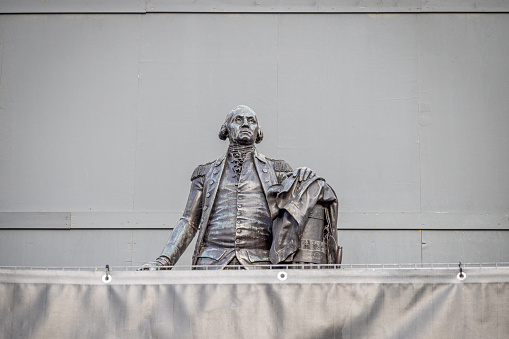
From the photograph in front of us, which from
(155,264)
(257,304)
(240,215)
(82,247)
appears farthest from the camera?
(82,247)

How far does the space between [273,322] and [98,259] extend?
5.54 m

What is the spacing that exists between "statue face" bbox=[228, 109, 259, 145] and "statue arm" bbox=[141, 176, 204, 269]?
1.47 ft

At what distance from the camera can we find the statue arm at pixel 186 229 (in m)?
7.09

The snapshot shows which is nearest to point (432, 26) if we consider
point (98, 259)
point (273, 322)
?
point (98, 259)

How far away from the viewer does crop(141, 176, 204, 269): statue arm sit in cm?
709

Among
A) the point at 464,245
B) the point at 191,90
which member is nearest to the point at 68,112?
the point at 191,90

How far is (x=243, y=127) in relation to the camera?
24.1ft

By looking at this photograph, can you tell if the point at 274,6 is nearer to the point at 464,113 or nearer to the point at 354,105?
the point at 354,105

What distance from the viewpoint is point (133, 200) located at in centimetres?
1031

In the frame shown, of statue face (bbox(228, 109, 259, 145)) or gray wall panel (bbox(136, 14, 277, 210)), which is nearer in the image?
statue face (bbox(228, 109, 259, 145))

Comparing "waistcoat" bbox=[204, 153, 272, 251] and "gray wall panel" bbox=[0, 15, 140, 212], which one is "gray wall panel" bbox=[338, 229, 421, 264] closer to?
"gray wall panel" bbox=[0, 15, 140, 212]

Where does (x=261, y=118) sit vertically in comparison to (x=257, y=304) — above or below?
above

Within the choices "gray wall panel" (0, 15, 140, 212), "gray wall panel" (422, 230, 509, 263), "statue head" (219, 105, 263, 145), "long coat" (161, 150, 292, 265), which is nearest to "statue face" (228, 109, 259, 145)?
"statue head" (219, 105, 263, 145)

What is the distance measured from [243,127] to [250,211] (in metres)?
0.71
